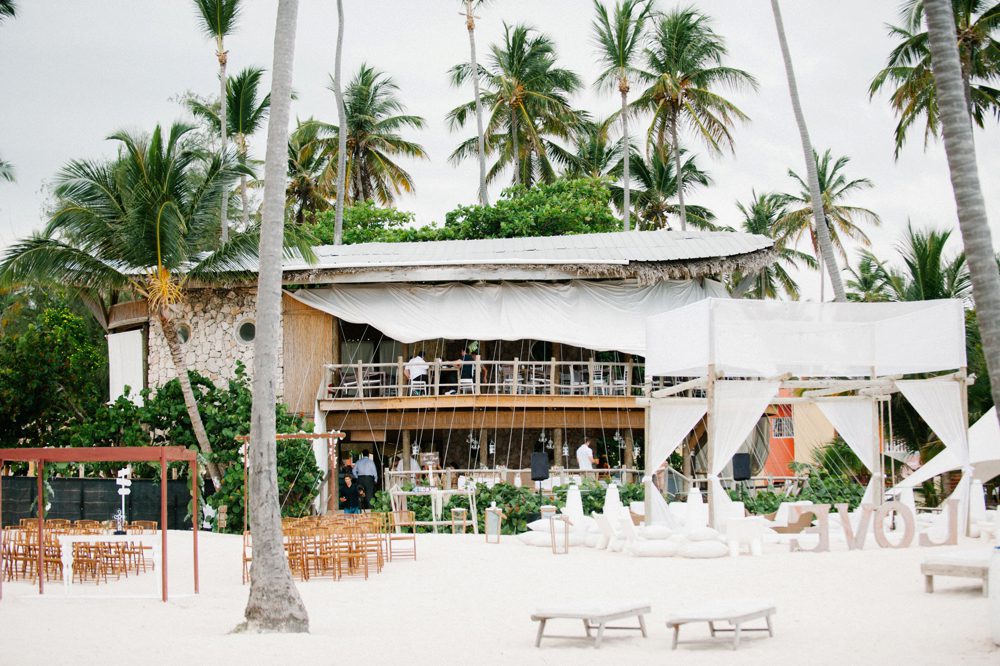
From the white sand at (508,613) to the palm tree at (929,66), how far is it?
13406 millimetres

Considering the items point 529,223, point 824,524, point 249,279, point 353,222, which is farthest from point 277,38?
point 353,222

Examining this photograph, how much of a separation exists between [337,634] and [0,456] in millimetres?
4557

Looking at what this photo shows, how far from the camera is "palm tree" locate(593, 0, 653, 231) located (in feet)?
111

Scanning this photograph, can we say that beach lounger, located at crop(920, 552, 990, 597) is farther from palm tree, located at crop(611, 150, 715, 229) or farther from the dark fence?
palm tree, located at crop(611, 150, 715, 229)

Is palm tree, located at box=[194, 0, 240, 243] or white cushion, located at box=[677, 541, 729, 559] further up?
palm tree, located at box=[194, 0, 240, 243]

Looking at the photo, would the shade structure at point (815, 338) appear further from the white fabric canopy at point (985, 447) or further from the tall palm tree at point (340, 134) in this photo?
the tall palm tree at point (340, 134)

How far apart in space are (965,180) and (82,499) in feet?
59.1

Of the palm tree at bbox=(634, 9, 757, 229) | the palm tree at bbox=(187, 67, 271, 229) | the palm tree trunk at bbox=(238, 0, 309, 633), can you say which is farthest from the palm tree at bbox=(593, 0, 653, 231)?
the palm tree trunk at bbox=(238, 0, 309, 633)

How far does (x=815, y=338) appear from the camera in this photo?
693 inches

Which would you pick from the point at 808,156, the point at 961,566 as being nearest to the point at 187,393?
the point at 808,156

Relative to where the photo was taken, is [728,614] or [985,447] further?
[985,447]

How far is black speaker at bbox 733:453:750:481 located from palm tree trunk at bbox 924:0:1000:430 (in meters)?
15.7

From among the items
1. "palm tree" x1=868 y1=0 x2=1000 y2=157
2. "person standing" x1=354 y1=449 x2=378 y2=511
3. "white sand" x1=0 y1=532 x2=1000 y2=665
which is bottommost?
"white sand" x1=0 y1=532 x2=1000 y2=665

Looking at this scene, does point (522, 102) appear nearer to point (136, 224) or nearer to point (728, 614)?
point (136, 224)
